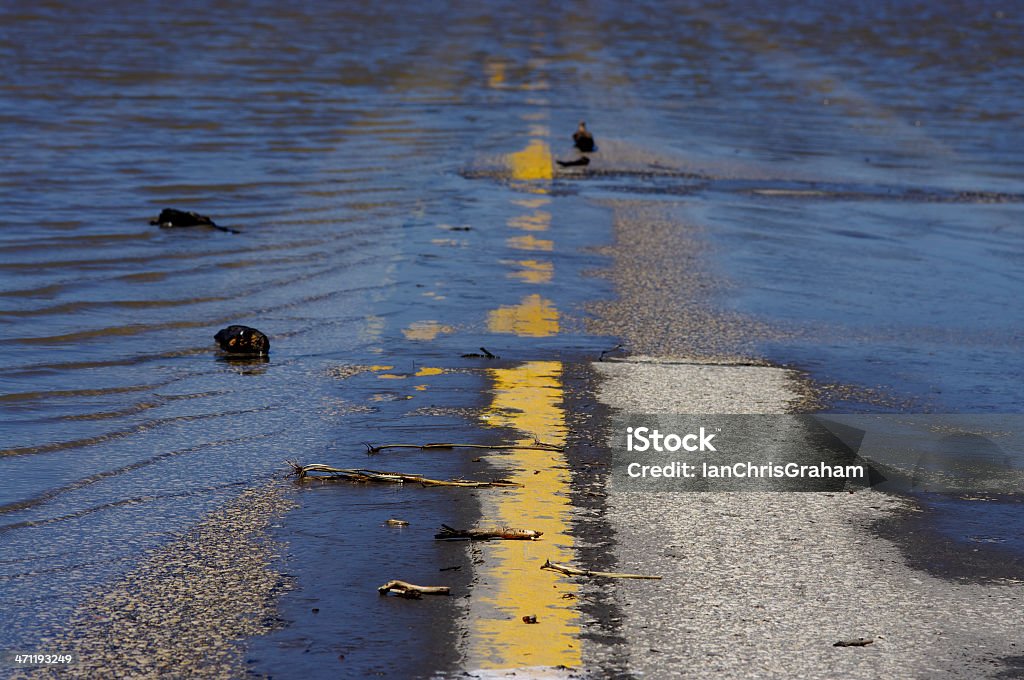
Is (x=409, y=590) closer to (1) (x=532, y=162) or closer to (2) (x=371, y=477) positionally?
(2) (x=371, y=477)

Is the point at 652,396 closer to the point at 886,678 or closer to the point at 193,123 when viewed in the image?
the point at 886,678

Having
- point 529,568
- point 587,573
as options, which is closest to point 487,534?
point 529,568

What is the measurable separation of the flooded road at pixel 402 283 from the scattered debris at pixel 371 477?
64 mm

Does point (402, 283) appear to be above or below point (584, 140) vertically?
below

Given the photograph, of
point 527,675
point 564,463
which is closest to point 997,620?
point 527,675

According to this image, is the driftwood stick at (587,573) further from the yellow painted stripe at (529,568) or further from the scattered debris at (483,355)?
the scattered debris at (483,355)

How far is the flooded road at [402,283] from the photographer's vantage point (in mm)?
3977

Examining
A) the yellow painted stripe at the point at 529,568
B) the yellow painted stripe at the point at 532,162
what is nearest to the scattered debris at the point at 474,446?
the yellow painted stripe at the point at 529,568

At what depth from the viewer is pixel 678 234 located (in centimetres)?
920

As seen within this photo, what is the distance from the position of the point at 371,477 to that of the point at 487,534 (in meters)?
0.59

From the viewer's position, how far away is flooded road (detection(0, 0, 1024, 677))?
3977 millimetres

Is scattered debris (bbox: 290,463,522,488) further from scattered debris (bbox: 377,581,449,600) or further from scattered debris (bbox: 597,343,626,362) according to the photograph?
scattered debris (bbox: 597,343,626,362)

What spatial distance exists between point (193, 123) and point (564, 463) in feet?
32.4

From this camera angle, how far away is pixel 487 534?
4090mm
